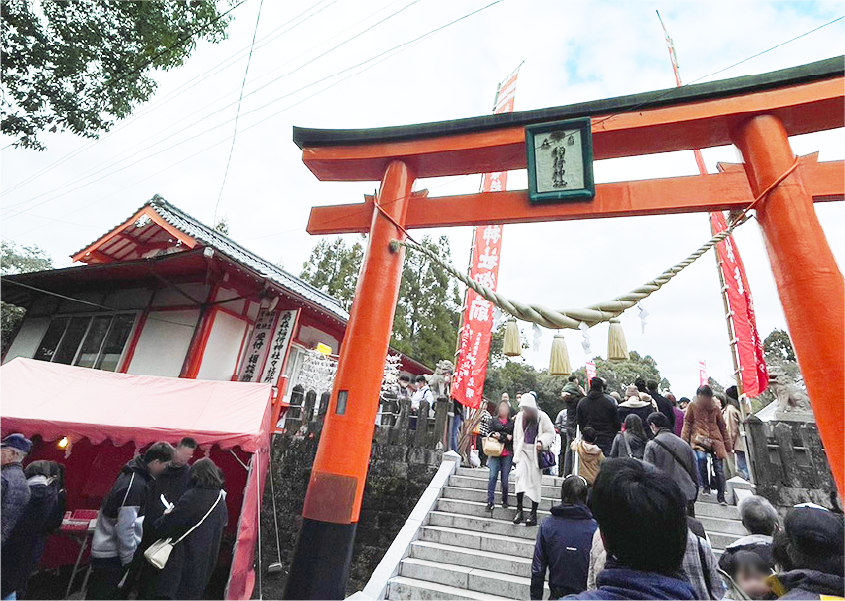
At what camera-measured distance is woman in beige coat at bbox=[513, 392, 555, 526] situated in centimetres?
626

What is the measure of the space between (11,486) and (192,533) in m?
1.78

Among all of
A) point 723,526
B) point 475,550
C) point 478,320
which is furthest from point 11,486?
point 723,526

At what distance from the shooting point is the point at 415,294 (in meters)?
21.9

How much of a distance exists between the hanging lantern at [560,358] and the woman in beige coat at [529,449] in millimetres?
2048

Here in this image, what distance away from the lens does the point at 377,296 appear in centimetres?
491

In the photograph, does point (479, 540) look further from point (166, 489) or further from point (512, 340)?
point (166, 489)

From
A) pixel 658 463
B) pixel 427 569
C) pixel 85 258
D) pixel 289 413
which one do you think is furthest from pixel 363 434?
pixel 85 258

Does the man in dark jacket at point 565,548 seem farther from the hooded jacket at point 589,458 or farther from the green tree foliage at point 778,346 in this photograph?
the green tree foliage at point 778,346

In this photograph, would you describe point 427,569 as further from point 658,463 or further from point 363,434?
point 658,463

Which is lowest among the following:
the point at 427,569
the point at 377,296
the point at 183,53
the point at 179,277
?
the point at 427,569

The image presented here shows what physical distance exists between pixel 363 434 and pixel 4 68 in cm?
823

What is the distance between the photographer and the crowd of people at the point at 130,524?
3914mm

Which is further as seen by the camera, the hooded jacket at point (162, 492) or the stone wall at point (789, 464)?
the stone wall at point (789, 464)

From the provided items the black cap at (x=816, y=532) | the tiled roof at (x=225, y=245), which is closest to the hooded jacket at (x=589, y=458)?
the black cap at (x=816, y=532)
